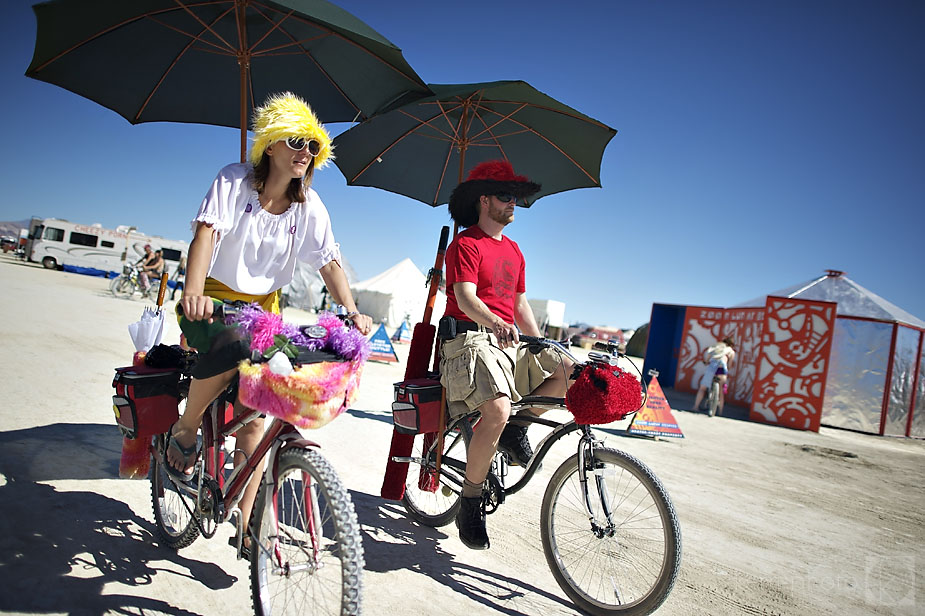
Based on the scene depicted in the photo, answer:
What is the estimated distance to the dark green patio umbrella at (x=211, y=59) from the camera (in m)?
3.09

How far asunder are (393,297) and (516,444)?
2431 cm

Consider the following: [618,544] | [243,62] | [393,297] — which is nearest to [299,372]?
[618,544]

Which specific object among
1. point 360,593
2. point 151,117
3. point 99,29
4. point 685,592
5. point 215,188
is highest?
point 99,29

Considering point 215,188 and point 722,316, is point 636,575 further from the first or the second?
point 722,316

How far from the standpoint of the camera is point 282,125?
234 cm

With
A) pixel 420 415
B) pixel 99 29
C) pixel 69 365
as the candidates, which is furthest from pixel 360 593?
pixel 69 365

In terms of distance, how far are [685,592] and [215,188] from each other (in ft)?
10.8

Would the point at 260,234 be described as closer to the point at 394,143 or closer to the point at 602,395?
the point at 602,395

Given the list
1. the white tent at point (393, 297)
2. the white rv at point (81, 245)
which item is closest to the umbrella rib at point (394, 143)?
the white tent at point (393, 297)

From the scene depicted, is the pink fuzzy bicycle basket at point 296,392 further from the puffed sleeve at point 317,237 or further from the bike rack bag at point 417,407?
the bike rack bag at point 417,407

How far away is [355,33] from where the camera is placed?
2.85 m

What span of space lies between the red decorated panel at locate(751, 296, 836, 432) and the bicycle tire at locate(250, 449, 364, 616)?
Result: 13.2m

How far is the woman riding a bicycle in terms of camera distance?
88.7 inches

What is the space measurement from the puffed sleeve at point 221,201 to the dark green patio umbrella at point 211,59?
3.22ft
